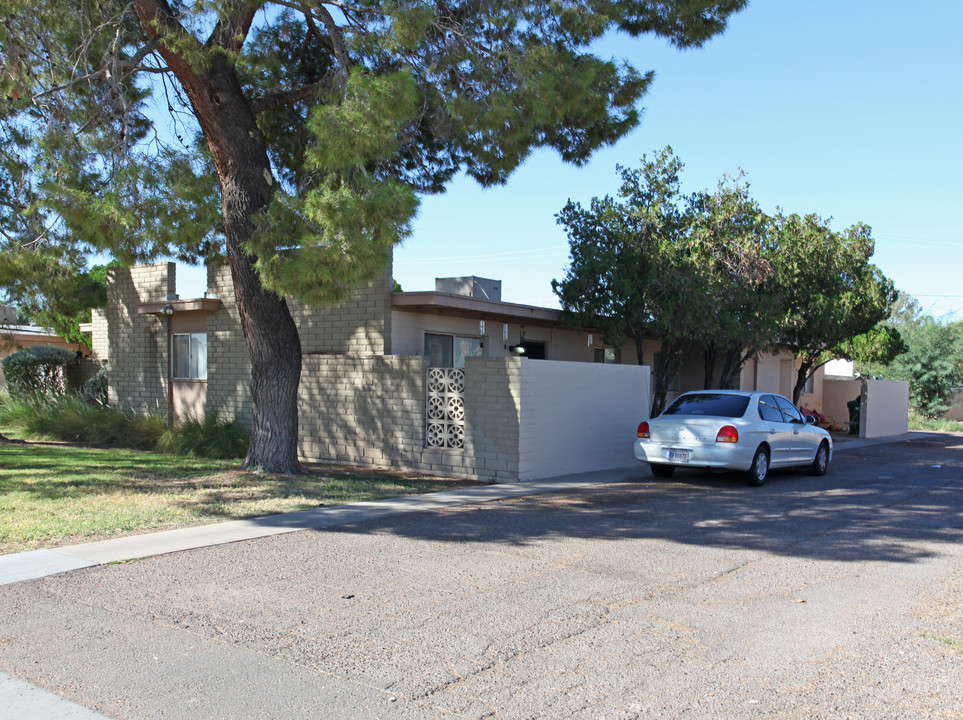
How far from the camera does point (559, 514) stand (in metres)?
10.8

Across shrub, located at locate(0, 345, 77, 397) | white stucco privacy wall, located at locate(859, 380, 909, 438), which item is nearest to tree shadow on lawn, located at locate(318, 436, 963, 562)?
white stucco privacy wall, located at locate(859, 380, 909, 438)

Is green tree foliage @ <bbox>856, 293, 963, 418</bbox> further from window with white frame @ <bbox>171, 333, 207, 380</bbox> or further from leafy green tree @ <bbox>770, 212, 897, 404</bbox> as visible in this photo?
window with white frame @ <bbox>171, 333, 207, 380</bbox>

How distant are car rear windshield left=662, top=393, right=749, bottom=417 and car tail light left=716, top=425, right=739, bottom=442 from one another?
526mm

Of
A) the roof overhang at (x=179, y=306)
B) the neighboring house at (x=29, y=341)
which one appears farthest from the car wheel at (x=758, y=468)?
the neighboring house at (x=29, y=341)

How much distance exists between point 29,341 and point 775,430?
26.4 meters

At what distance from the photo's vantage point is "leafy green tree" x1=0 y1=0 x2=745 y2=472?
11.5 meters

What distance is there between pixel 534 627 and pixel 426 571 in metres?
1.84

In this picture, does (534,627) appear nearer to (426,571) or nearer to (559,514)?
(426,571)

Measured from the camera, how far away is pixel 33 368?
2495cm

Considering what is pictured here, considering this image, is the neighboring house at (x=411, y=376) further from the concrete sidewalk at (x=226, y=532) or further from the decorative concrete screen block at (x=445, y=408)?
the concrete sidewalk at (x=226, y=532)

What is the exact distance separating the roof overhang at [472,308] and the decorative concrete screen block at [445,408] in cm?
168

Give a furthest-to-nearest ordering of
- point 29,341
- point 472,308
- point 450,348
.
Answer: point 29,341, point 450,348, point 472,308

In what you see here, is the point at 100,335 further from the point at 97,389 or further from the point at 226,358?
the point at 226,358

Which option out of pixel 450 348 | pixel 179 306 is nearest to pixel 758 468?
pixel 450 348
